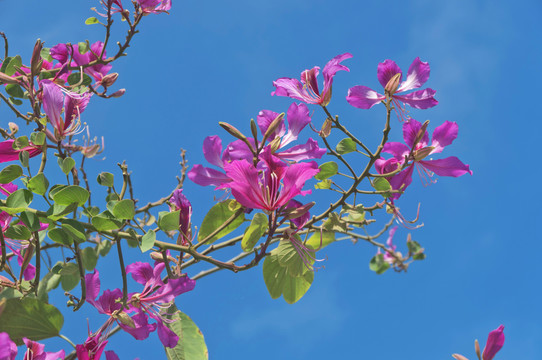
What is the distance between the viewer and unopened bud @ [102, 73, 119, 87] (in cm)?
174

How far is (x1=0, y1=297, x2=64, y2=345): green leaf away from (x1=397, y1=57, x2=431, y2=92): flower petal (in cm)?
94

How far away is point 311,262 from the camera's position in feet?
4.50

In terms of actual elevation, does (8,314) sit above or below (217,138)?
below

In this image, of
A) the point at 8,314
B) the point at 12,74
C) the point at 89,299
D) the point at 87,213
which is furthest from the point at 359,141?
the point at 12,74

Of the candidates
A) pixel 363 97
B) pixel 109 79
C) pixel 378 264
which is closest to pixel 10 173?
pixel 109 79

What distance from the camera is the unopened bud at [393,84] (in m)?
1.20

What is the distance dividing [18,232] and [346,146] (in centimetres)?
75

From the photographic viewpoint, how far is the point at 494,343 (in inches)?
45.0

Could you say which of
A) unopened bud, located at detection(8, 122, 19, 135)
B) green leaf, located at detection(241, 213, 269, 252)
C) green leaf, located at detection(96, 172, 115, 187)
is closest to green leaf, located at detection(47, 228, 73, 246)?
green leaf, located at detection(96, 172, 115, 187)

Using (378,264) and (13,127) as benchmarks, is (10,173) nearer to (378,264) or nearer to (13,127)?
(13,127)

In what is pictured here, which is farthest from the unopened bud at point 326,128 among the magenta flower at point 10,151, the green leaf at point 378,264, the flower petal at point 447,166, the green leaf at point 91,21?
the green leaf at point 378,264

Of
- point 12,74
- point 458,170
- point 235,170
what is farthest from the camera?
point 12,74

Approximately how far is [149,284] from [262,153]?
0.46 m

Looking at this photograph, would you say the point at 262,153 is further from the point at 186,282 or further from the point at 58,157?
the point at 58,157
